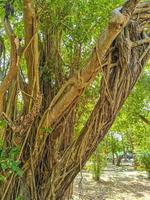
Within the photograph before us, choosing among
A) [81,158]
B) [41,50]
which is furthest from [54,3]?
[81,158]

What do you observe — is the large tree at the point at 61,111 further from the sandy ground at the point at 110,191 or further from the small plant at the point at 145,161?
the small plant at the point at 145,161

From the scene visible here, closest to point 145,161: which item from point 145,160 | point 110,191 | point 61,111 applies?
point 145,160

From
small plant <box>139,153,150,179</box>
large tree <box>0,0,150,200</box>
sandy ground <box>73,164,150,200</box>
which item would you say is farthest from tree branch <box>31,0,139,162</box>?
small plant <box>139,153,150,179</box>

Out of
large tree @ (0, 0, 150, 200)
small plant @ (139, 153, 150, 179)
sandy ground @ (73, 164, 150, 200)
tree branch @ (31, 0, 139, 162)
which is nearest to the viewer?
tree branch @ (31, 0, 139, 162)

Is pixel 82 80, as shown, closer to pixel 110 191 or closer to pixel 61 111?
pixel 61 111

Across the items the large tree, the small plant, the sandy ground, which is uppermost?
the large tree

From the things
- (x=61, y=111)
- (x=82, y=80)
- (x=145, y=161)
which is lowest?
(x=145, y=161)

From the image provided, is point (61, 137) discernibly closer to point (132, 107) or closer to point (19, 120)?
point (19, 120)

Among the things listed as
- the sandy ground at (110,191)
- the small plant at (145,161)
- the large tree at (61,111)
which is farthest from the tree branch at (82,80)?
the small plant at (145,161)

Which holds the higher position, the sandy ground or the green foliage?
the green foliage

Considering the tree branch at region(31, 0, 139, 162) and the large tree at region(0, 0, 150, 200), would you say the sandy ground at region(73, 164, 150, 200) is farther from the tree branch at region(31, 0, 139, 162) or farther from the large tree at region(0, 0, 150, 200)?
the tree branch at region(31, 0, 139, 162)

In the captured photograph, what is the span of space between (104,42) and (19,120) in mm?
730

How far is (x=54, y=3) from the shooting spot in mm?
2352

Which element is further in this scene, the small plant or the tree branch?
the small plant
